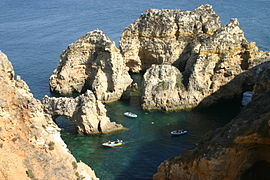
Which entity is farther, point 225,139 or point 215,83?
point 215,83

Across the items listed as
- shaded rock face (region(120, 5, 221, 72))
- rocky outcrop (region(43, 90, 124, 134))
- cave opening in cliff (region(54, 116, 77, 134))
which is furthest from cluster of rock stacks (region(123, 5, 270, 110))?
cave opening in cliff (region(54, 116, 77, 134))

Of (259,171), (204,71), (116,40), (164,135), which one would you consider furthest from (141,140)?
(116,40)

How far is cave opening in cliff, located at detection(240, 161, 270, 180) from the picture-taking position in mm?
30141

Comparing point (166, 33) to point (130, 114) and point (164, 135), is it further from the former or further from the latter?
point (164, 135)

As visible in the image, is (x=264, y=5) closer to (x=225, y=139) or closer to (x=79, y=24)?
(x=79, y=24)

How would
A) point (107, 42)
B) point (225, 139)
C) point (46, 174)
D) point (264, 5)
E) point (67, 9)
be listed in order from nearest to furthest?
point (46, 174), point (225, 139), point (107, 42), point (264, 5), point (67, 9)

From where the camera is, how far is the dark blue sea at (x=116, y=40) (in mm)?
47812

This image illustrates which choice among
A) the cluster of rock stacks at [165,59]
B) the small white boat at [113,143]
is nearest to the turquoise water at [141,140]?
the small white boat at [113,143]

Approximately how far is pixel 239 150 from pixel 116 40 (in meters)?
68.7

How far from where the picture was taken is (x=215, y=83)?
205 ft

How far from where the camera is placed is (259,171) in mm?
30312

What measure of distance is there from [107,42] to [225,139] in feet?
136

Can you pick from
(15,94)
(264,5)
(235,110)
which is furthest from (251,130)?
(264,5)

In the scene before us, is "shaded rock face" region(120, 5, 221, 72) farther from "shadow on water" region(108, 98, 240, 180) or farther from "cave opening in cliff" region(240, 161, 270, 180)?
"cave opening in cliff" region(240, 161, 270, 180)
